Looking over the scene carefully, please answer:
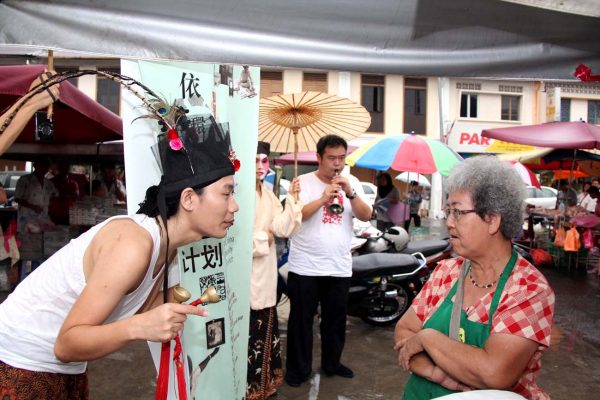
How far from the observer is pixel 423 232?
1223cm

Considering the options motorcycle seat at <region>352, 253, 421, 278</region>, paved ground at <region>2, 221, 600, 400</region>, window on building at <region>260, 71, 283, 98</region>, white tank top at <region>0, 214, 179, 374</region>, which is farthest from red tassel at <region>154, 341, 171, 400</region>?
window on building at <region>260, 71, 283, 98</region>

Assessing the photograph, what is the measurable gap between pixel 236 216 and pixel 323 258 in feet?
4.23

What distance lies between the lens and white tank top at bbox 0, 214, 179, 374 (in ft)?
5.42

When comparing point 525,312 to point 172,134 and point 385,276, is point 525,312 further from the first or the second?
point 385,276

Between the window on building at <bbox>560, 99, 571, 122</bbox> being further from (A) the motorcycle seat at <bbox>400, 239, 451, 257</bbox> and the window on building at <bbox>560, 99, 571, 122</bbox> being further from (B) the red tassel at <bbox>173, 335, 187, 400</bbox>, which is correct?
(B) the red tassel at <bbox>173, 335, 187, 400</bbox>

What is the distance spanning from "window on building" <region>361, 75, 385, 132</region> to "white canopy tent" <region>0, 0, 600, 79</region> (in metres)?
21.1

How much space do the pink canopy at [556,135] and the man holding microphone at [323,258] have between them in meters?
4.23

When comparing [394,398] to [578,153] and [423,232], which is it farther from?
[423,232]

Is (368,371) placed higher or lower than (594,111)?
lower

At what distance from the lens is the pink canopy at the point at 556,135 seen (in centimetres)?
675

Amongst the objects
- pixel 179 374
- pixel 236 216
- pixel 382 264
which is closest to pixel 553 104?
pixel 382 264

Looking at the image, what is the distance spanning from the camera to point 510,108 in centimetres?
2359

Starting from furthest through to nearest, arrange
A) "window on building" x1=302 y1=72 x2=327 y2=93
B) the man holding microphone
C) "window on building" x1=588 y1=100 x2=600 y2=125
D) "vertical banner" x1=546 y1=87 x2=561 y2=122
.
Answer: "window on building" x1=588 y1=100 x2=600 y2=125 < "window on building" x1=302 y1=72 x2=327 y2=93 < "vertical banner" x1=546 y1=87 x2=561 y2=122 < the man holding microphone

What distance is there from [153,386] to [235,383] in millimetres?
1636
